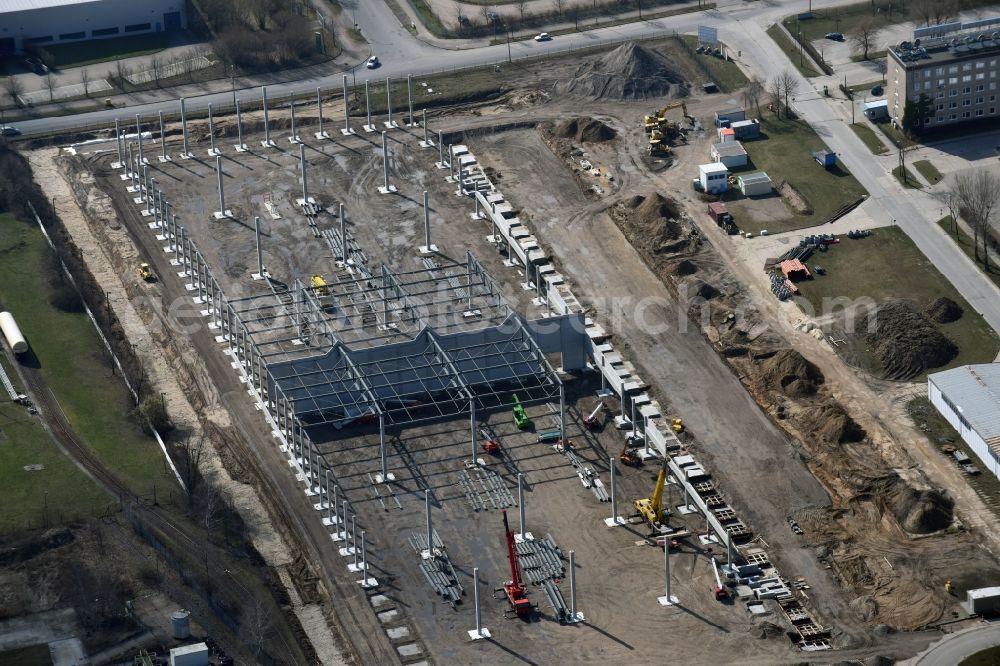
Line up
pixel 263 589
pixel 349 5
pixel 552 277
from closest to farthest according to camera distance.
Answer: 1. pixel 263 589
2. pixel 552 277
3. pixel 349 5

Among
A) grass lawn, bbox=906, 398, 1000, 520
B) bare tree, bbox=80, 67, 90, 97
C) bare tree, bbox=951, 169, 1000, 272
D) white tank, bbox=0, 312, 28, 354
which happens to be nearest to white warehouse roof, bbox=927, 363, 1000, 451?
grass lawn, bbox=906, 398, 1000, 520

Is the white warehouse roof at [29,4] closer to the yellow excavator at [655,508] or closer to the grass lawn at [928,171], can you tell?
the grass lawn at [928,171]

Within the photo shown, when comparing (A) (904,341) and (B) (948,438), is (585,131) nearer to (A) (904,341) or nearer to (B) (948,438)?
(A) (904,341)

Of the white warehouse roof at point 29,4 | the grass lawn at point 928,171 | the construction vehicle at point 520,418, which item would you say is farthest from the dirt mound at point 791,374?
the white warehouse roof at point 29,4

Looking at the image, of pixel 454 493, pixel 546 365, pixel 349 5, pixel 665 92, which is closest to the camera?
pixel 454 493

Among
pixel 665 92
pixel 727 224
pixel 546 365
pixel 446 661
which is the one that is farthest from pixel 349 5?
pixel 446 661

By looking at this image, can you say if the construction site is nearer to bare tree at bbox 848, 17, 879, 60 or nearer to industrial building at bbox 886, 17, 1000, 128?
bare tree at bbox 848, 17, 879, 60

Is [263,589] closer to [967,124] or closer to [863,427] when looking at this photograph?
[863,427]

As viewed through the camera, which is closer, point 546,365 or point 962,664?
point 962,664
